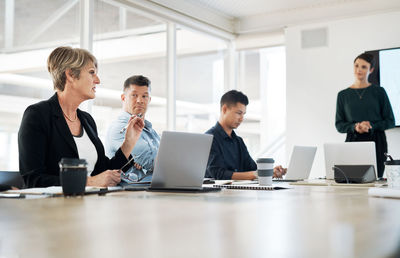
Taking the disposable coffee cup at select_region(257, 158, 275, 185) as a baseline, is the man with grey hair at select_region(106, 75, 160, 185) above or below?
above

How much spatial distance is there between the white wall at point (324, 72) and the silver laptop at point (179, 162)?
4148 mm

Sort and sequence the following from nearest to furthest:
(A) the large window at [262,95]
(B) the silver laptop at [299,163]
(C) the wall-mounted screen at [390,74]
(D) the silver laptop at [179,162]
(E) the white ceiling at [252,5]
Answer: (D) the silver laptop at [179,162]
(B) the silver laptop at [299,163]
(C) the wall-mounted screen at [390,74]
(E) the white ceiling at [252,5]
(A) the large window at [262,95]

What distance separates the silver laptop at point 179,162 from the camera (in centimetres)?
185

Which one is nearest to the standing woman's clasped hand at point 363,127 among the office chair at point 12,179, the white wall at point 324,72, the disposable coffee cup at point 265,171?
the white wall at point 324,72

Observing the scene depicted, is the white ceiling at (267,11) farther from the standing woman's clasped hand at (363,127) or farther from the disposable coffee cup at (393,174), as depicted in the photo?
the disposable coffee cup at (393,174)

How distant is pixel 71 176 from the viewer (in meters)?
1.42

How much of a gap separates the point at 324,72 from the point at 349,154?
3.15 m

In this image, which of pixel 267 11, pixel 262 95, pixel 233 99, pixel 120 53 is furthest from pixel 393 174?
pixel 262 95

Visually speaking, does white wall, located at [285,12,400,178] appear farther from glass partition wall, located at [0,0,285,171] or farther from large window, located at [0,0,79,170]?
large window, located at [0,0,79,170]

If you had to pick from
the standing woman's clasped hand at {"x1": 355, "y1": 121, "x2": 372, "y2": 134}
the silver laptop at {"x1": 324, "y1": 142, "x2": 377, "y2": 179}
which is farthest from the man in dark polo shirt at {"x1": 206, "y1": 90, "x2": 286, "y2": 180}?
the standing woman's clasped hand at {"x1": 355, "y1": 121, "x2": 372, "y2": 134}

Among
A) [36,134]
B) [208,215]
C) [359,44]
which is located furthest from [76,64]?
[359,44]

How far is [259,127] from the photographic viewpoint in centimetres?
703

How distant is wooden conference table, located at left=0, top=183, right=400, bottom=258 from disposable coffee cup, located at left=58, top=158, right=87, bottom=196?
198 mm

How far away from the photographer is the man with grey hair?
9.62ft
